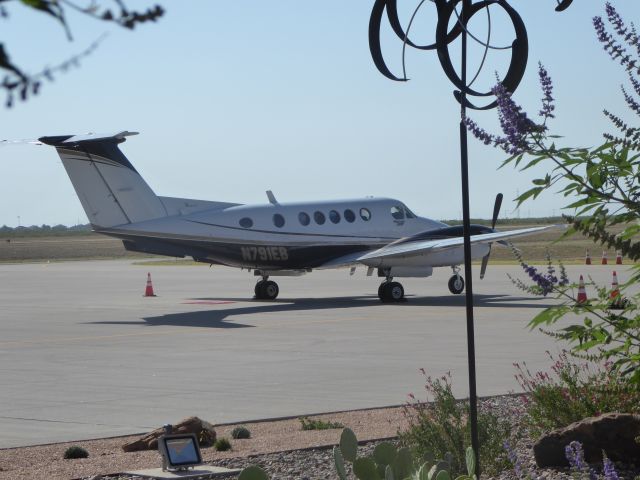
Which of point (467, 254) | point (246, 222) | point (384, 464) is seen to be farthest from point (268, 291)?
point (384, 464)

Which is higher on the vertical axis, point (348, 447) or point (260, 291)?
point (348, 447)

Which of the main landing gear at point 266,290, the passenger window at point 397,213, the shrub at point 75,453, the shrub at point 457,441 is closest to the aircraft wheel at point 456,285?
the passenger window at point 397,213

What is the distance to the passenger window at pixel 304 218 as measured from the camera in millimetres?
31109

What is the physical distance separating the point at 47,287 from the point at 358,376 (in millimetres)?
31670

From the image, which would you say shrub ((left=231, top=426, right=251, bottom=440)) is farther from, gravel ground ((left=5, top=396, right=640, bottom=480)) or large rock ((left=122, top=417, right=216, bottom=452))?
large rock ((left=122, top=417, right=216, bottom=452))

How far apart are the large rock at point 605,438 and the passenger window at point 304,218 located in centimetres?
2349

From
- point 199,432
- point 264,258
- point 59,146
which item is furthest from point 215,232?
point 199,432

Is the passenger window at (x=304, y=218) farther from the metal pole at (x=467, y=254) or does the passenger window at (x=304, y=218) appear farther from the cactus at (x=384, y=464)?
the cactus at (x=384, y=464)

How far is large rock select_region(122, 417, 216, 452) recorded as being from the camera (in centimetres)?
957

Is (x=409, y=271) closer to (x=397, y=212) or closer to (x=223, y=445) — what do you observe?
(x=397, y=212)

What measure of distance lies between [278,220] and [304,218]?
789 mm

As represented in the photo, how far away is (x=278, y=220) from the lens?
101 feet

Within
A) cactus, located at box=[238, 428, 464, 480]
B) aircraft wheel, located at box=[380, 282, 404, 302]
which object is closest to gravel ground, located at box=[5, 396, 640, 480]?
cactus, located at box=[238, 428, 464, 480]

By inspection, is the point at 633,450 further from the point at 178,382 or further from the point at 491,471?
the point at 178,382
